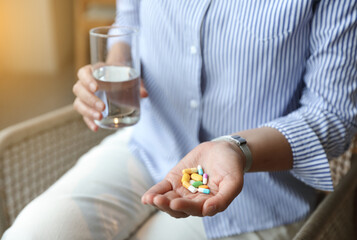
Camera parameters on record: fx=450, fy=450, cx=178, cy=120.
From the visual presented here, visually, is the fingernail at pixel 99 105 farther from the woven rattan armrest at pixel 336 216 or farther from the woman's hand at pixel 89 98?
the woven rattan armrest at pixel 336 216

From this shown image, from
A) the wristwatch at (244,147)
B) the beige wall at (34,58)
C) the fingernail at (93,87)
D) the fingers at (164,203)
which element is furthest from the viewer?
the beige wall at (34,58)

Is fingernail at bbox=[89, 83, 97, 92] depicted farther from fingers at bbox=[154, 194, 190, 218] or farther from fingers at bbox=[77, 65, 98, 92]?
fingers at bbox=[154, 194, 190, 218]

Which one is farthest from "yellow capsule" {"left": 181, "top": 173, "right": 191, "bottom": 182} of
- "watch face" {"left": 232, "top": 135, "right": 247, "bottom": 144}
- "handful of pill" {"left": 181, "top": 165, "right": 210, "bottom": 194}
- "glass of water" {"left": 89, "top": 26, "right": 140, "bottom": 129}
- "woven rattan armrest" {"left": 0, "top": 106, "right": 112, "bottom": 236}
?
"woven rattan armrest" {"left": 0, "top": 106, "right": 112, "bottom": 236}

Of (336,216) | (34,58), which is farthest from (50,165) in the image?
(34,58)

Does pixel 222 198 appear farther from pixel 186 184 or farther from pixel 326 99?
pixel 326 99

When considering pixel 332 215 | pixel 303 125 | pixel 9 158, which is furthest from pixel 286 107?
pixel 9 158

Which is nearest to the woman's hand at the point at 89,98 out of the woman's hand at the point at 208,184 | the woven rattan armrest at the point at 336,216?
the woman's hand at the point at 208,184
